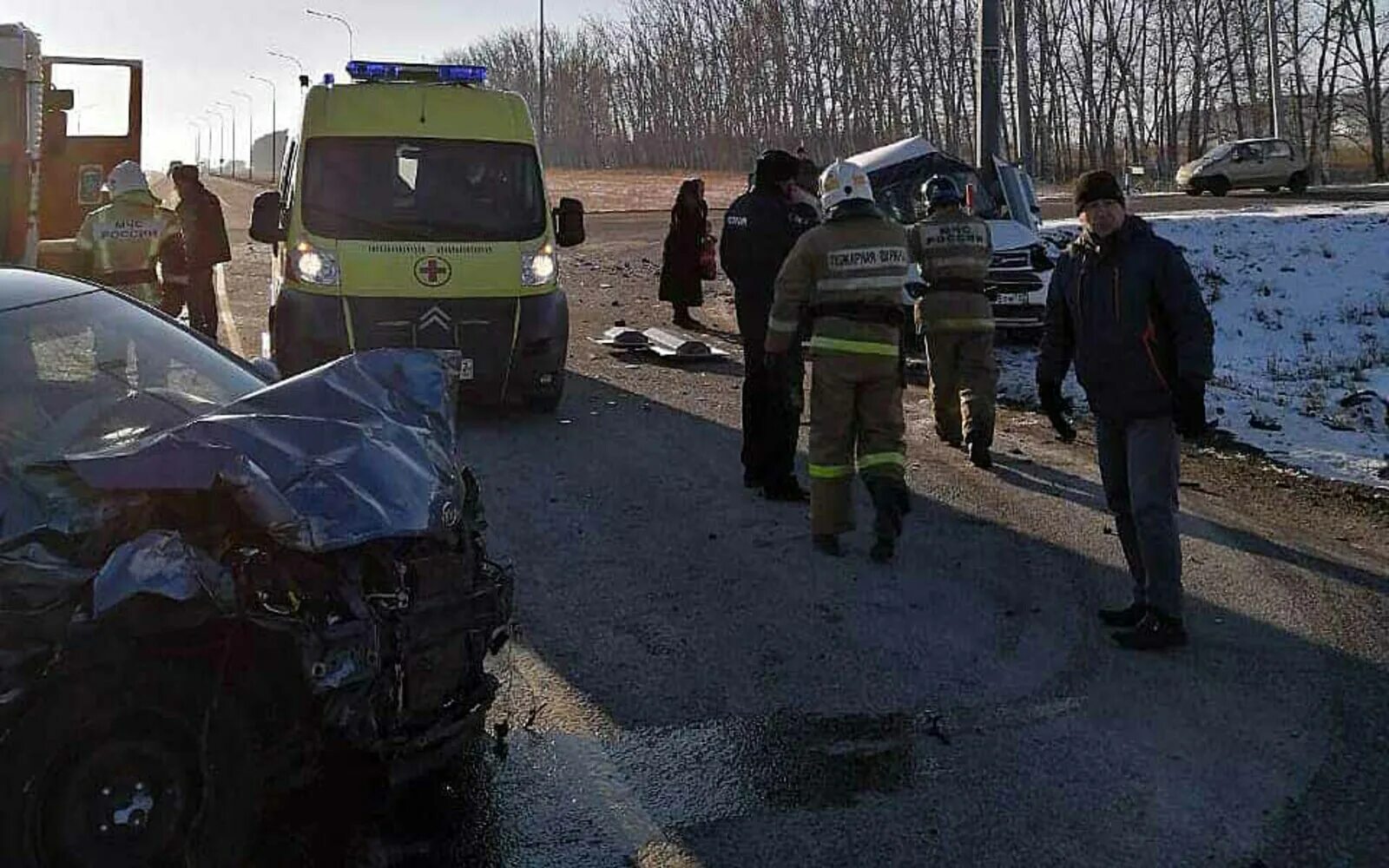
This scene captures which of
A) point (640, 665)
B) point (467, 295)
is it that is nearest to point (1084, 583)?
point (640, 665)

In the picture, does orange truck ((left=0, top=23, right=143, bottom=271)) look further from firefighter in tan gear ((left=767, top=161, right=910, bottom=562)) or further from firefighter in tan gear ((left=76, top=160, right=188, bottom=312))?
firefighter in tan gear ((left=767, top=161, right=910, bottom=562))

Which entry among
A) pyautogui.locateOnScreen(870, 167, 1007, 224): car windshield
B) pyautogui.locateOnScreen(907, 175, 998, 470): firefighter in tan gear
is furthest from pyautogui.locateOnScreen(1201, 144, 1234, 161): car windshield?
pyautogui.locateOnScreen(907, 175, 998, 470): firefighter in tan gear

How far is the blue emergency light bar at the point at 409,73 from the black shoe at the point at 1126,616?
6.96 meters

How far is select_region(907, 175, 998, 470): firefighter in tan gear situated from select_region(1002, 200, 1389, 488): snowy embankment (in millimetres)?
→ 2181

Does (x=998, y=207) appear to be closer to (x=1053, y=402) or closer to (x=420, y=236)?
(x=420, y=236)

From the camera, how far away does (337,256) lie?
30.7ft

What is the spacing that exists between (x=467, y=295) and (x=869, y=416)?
3818mm

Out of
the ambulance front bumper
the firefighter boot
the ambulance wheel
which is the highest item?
the ambulance front bumper

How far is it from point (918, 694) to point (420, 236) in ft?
19.1

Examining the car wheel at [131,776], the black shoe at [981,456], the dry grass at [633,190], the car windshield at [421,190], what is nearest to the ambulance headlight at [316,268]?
the car windshield at [421,190]

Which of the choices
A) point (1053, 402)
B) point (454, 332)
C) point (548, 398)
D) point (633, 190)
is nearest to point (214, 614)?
point (1053, 402)

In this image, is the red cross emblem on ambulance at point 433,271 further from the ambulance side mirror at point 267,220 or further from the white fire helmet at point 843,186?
the white fire helmet at point 843,186

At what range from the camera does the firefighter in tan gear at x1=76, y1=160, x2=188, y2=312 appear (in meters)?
10.4

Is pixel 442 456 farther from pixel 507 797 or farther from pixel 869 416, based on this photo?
pixel 869 416
